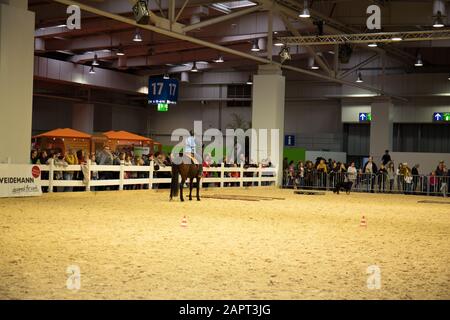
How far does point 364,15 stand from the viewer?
2862 cm

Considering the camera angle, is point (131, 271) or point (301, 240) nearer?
point (131, 271)

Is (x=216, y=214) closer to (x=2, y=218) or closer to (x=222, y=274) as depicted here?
(x=2, y=218)

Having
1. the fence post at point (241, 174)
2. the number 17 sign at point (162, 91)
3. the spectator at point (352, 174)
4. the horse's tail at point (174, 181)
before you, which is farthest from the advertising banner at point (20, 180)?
the number 17 sign at point (162, 91)

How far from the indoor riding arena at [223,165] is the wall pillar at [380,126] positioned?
0.28 ft

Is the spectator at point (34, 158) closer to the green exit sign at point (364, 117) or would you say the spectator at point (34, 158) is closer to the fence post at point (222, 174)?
the fence post at point (222, 174)

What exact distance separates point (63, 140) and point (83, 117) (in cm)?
1531

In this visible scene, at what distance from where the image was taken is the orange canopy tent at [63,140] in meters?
29.5

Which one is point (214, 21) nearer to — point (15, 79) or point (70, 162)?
point (70, 162)

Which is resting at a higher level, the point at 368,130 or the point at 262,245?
the point at 368,130

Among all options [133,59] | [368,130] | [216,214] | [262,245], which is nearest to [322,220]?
[216,214]

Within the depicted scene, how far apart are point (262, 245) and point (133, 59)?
105 feet
